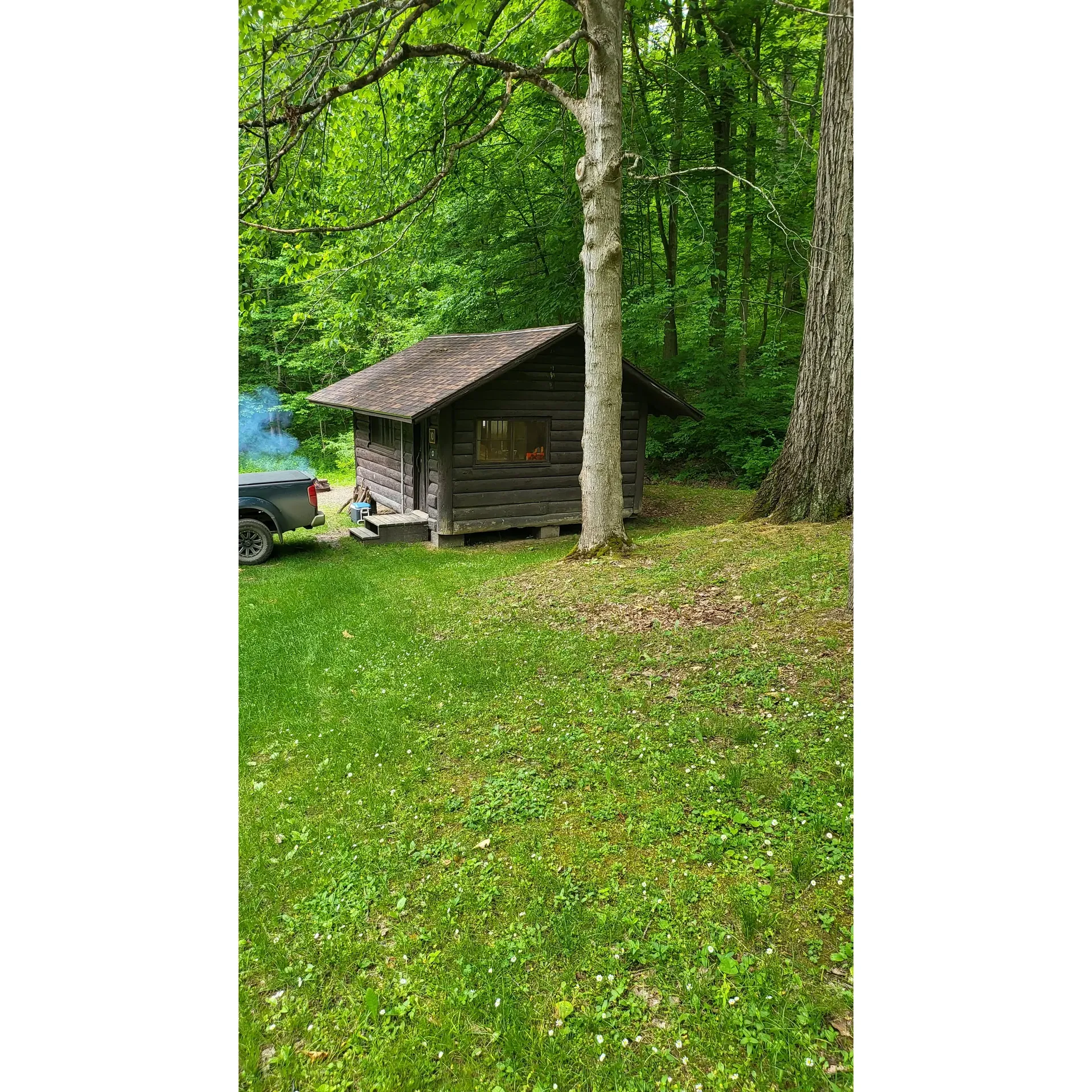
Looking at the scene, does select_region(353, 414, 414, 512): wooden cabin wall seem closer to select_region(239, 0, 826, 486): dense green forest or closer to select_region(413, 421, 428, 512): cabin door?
select_region(413, 421, 428, 512): cabin door

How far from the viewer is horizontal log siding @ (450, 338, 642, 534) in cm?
1023

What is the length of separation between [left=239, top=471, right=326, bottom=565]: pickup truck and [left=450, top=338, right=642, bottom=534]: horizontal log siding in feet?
6.39

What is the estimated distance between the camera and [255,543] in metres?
9.34

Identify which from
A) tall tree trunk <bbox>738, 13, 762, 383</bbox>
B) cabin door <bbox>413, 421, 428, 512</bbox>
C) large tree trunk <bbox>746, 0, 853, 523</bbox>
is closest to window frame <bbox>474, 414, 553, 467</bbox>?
cabin door <bbox>413, 421, 428, 512</bbox>

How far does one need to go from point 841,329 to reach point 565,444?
15.4 ft

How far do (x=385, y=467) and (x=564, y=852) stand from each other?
10.2 m

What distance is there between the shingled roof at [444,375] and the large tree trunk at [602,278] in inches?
95.0

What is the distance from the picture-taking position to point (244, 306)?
7.09 meters

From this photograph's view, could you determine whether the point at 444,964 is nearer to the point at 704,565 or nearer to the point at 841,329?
the point at 704,565

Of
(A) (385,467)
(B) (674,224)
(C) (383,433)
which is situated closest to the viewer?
(A) (385,467)

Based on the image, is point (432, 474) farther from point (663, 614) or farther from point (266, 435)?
point (266, 435)

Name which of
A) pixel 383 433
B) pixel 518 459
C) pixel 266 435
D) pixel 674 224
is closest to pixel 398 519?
pixel 518 459
